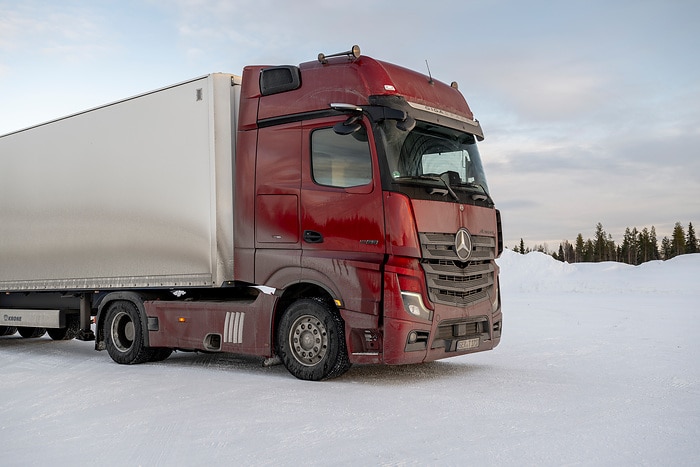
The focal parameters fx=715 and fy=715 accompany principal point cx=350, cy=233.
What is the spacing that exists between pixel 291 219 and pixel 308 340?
1478 millimetres

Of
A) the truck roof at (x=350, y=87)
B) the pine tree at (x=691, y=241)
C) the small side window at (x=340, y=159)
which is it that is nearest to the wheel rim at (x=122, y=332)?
the truck roof at (x=350, y=87)

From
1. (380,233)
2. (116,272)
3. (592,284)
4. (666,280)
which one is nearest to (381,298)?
(380,233)

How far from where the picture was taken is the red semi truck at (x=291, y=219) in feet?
26.3

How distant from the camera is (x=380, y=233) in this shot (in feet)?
26.0

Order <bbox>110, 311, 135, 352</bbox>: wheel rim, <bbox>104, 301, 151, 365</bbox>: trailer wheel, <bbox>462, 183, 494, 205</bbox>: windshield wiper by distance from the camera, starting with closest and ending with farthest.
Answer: <bbox>462, 183, 494, 205</bbox>: windshield wiper < <bbox>104, 301, 151, 365</bbox>: trailer wheel < <bbox>110, 311, 135, 352</bbox>: wheel rim

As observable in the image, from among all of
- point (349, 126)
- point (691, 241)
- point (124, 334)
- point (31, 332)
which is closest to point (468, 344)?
point (349, 126)

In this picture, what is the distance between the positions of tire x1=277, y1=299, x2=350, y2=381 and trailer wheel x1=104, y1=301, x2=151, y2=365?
2.77 meters

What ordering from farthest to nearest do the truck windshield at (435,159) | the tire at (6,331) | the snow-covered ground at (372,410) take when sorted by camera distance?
the tire at (6,331)
the truck windshield at (435,159)
the snow-covered ground at (372,410)

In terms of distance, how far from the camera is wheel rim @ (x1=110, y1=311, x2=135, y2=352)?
10.8m

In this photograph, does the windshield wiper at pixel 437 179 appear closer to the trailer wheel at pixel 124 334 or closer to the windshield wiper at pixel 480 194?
the windshield wiper at pixel 480 194

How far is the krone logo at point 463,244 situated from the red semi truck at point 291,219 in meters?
0.02

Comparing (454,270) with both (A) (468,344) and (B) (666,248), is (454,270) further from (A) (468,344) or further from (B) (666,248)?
(B) (666,248)

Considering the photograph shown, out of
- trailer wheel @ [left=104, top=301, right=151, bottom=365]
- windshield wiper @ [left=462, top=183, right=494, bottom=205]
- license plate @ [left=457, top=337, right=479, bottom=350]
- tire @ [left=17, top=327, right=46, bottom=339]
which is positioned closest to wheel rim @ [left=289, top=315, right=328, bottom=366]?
license plate @ [left=457, top=337, right=479, bottom=350]

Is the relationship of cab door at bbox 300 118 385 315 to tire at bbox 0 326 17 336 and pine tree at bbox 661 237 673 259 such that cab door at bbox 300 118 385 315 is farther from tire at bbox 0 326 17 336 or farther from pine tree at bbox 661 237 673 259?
pine tree at bbox 661 237 673 259
